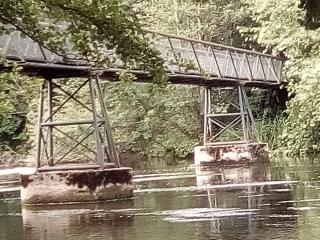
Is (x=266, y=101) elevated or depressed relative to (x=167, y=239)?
elevated

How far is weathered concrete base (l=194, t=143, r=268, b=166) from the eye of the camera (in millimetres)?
35781

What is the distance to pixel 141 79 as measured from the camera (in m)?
28.2

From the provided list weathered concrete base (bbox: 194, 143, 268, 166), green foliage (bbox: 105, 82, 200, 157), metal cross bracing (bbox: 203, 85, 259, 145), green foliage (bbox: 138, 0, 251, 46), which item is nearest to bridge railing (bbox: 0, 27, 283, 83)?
metal cross bracing (bbox: 203, 85, 259, 145)

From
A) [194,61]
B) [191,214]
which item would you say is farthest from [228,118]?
[191,214]

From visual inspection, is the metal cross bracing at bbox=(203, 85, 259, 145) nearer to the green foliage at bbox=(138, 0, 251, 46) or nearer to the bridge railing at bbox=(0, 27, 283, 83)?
the bridge railing at bbox=(0, 27, 283, 83)

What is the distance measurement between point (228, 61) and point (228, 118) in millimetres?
10723

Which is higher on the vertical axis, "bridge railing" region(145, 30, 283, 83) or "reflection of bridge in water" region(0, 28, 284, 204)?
"bridge railing" region(145, 30, 283, 83)

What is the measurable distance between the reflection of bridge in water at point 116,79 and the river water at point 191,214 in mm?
1426

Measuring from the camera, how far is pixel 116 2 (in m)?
9.84

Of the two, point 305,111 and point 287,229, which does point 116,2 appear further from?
point 305,111

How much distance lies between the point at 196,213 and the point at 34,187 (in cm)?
633

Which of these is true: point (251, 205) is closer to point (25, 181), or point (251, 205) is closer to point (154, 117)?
Result: point (25, 181)

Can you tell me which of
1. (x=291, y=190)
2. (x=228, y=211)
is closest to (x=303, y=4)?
(x=228, y=211)

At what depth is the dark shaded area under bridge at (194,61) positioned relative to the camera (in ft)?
67.9
